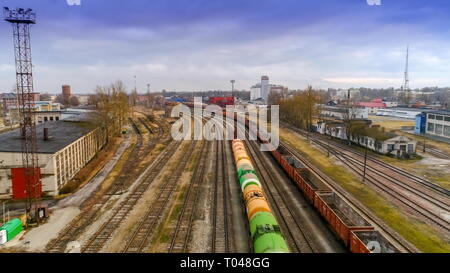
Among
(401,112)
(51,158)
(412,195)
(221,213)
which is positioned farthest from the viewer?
(401,112)

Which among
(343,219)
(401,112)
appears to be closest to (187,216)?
(343,219)

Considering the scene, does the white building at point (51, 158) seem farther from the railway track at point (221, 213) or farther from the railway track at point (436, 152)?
the railway track at point (436, 152)

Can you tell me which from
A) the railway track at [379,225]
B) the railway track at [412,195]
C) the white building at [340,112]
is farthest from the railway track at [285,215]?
the white building at [340,112]

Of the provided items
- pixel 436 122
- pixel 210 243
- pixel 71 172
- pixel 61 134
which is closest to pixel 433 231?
pixel 210 243

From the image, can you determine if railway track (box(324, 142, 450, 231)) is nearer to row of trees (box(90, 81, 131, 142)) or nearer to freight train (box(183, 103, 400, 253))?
freight train (box(183, 103, 400, 253))

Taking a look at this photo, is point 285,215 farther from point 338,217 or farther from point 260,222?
point 260,222
